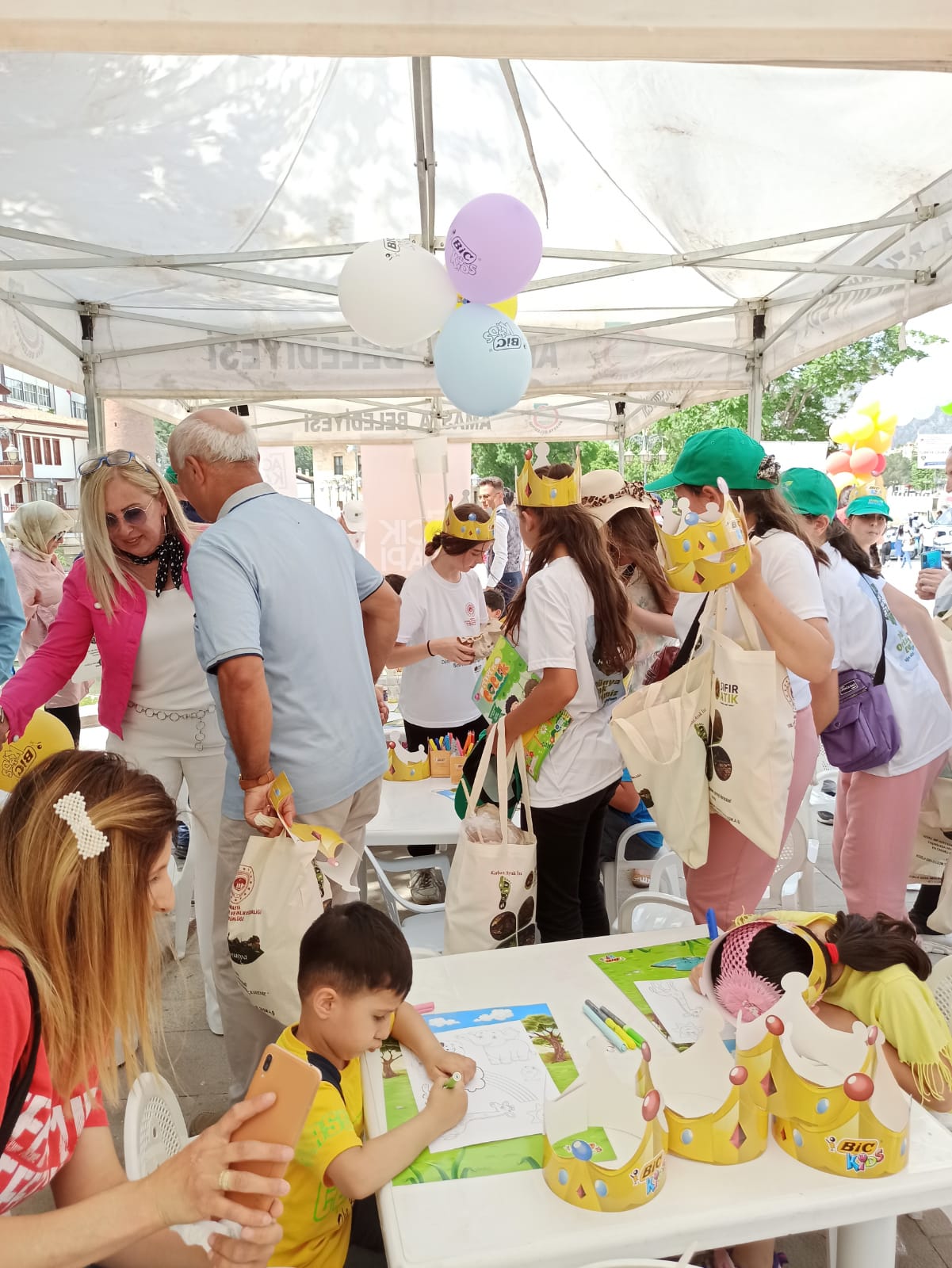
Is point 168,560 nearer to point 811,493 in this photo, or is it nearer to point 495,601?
point 811,493

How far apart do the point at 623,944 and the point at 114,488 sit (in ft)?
5.51

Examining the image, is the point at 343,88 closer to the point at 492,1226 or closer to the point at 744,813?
the point at 744,813

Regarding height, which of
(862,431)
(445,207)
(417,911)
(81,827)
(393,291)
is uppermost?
(445,207)

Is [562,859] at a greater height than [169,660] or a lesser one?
lesser

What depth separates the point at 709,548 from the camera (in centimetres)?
173

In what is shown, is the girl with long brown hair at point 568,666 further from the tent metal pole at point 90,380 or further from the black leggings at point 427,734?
the tent metal pole at point 90,380

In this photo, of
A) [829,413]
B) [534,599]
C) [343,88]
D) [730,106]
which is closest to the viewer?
[534,599]

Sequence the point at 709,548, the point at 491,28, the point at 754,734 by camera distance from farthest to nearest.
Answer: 1. the point at 754,734
2. the point at 709,548
3. the point at 491,28

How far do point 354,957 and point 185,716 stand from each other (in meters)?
1.27

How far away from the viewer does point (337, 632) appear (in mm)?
2086

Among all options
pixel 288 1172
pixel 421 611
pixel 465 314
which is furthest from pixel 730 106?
pixel 288 1172

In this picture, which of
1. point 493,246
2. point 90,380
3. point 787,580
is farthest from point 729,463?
point 90,380

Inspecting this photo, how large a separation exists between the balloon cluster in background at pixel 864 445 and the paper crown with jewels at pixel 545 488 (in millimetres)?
6137

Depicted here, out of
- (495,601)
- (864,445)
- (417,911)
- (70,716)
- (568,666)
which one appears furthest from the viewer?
(864,445)
